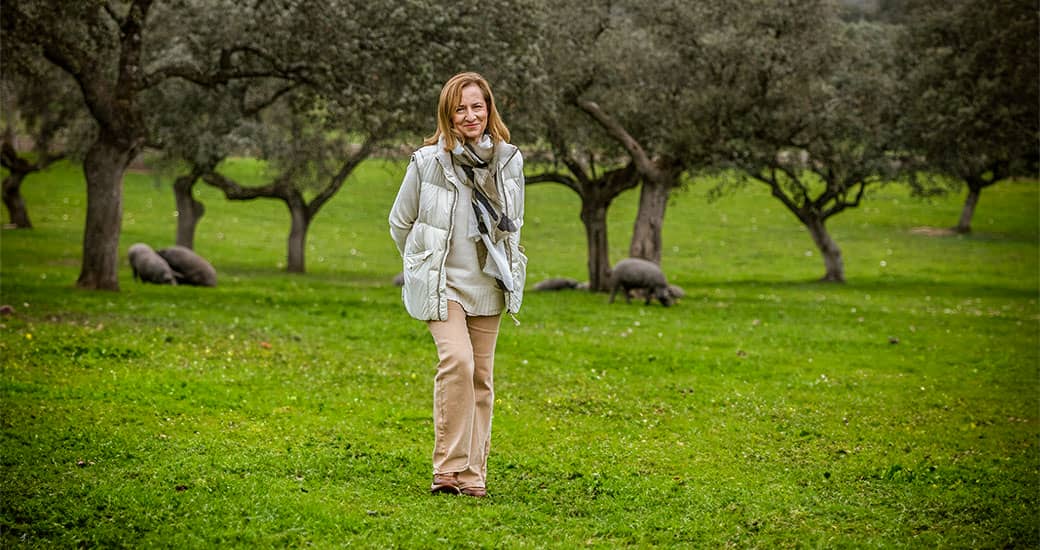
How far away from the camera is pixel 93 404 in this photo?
10.4 metres

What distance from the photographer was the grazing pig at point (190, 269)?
27.3m

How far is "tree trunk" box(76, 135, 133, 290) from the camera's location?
2183 centimetres

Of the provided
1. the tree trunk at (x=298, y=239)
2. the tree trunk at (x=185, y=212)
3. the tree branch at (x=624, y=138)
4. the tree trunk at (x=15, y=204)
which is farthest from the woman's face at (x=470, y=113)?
the tree trunk at (x=15, y=204)

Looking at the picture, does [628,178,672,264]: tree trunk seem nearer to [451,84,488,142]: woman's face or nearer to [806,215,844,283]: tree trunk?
[806,215,844,283]: tree trunk

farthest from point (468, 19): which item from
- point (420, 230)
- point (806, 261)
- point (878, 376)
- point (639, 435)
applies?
point (806, 261)

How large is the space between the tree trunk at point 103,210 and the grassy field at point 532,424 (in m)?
0.62

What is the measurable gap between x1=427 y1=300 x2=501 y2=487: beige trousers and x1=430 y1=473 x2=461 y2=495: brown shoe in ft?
0.13

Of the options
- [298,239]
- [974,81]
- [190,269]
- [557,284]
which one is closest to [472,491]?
[190,269]

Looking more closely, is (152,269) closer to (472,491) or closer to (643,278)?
(643,278)

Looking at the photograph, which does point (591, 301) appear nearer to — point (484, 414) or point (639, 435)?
Result: point (639, 435)

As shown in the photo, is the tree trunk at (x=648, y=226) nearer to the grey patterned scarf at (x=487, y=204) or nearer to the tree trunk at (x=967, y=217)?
the grey patterned scarf at (x=487, y=204)

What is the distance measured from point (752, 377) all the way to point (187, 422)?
26.8 ft

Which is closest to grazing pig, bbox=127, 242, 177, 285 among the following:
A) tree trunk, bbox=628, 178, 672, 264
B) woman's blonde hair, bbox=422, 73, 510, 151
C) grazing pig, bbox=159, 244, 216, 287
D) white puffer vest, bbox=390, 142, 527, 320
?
grazing pig, bbox=159, 244, 216, 287

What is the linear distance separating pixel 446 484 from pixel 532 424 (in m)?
3.53
